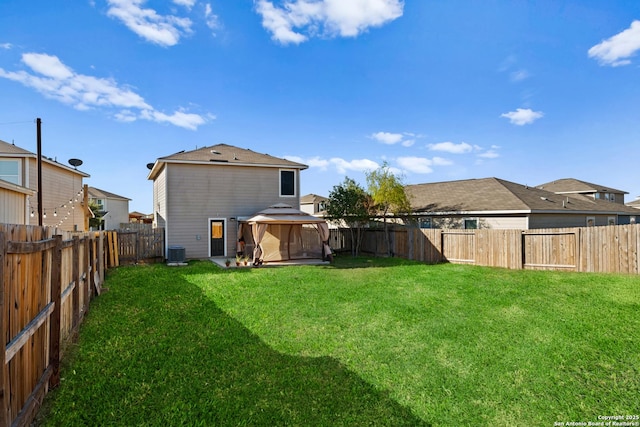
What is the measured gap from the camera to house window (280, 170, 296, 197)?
18378 mm

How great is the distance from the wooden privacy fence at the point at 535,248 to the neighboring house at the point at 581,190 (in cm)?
2003

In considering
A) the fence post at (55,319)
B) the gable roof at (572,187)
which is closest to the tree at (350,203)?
the fence post at (55,319)

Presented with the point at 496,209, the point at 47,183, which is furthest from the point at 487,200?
the point at 47,183

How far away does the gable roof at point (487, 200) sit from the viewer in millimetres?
16531

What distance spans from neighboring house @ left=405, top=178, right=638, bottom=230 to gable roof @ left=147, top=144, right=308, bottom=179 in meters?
8.22

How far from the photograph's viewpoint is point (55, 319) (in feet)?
13.2

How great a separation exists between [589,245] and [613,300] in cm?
413

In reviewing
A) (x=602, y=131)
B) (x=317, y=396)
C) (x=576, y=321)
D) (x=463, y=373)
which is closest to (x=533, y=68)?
(x=602, y=131)

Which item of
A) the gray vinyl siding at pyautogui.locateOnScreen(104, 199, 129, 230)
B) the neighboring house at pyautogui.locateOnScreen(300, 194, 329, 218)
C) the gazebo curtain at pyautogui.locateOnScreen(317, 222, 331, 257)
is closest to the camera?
the gazebo curtain at pyautogui.locateOnScreen(317, 222, 331, 257)

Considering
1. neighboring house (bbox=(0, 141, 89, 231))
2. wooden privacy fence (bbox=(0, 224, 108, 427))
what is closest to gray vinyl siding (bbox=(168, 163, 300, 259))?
neighboring house (bbox=(0, 141, 89, 231))

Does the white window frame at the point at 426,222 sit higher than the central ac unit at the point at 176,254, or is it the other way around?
the white window frame at the point at 426,222

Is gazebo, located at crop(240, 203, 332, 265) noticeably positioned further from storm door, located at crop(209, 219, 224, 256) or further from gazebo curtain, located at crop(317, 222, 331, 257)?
storm door, located at crop(209, 219, 224, 256)

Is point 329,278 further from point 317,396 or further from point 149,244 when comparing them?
point 149,244

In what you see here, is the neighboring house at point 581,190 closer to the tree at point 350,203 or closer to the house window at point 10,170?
the tree at point 350,203
